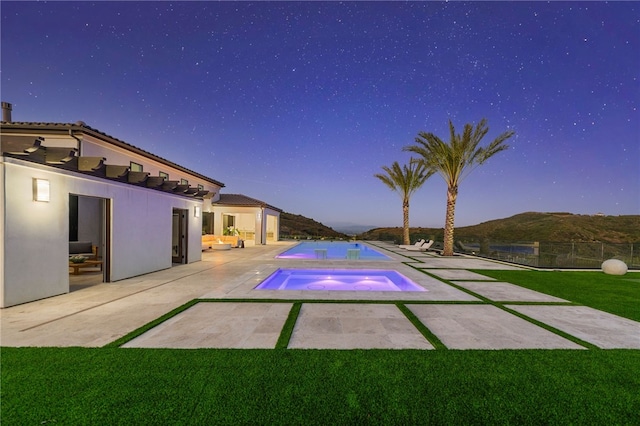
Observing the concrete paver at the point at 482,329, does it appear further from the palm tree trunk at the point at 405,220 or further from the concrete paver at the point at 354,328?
the palm tree trunk at the point at 405,220

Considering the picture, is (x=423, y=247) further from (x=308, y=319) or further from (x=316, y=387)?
(x=316, y=387)

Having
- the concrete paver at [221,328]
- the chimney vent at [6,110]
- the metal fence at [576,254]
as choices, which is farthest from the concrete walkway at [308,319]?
the chimney vent at [6,110]

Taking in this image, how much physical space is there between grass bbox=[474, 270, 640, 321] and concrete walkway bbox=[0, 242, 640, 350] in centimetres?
80

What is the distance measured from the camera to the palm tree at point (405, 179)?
1003 inches

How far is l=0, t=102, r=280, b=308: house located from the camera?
5914mm

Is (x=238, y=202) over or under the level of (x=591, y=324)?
over

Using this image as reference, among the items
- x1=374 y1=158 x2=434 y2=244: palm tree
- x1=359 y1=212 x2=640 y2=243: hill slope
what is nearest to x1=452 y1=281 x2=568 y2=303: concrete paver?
x1=374 y1=158 x2=434 y2=244: palm tree

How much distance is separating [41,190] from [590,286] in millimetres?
15902

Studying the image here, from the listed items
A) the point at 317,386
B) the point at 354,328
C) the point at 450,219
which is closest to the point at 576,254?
the point at 450,219

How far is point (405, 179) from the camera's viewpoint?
2638 centimetres

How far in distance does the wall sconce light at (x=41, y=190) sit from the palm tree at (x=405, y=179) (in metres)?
23.7

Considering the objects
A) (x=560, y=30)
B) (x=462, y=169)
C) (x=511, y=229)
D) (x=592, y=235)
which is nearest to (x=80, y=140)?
(x=462, y=169)

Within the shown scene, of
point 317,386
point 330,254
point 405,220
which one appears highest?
point 405,220

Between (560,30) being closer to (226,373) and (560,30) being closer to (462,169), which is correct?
(462,169)
